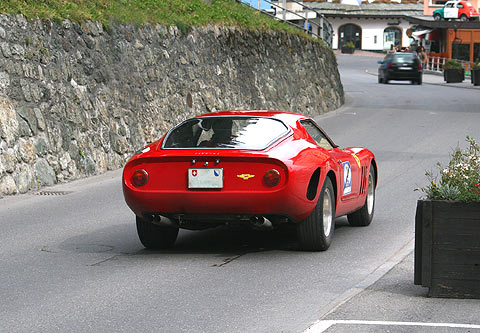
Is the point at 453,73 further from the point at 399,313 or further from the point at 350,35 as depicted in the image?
the point at 350,35

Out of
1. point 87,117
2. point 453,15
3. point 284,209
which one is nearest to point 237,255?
point 284,209

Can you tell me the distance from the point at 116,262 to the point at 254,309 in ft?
7.92

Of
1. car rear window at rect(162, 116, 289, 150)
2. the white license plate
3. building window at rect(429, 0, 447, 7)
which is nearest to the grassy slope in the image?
car rear window at rect(162, 116, 289, 150)

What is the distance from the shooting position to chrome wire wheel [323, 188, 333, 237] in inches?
370

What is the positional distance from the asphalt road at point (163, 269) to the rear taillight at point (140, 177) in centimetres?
71

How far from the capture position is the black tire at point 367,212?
438 inches

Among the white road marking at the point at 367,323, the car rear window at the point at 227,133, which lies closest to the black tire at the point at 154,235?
the car rear window at the point at 227,133

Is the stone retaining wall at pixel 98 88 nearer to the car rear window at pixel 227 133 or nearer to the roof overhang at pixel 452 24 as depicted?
the car rear window at pixel 227 133

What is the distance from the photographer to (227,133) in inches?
371

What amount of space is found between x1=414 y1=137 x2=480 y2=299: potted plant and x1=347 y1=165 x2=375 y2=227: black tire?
12.8 ft

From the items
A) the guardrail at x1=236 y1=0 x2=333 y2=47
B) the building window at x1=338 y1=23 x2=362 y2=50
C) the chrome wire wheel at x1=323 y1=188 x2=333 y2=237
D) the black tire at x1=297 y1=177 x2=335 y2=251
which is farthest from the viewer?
the building window at x1=338 y1=23 x2=362 y2=50

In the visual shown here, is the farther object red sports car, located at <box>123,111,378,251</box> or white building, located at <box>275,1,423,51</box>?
white building, located at <box>275,1,423,51</box>

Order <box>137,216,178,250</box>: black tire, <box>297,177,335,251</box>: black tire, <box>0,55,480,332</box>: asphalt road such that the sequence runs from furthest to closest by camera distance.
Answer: <box>137,216,178,250</box>: black tire, <box>297,177,335,251</box>: black tire, <box>0,55,480,332</box>: asphalt road

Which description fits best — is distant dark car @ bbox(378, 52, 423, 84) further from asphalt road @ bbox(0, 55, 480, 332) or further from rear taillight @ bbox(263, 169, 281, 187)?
rear taillight @ bbox(263, 169, 281, 187)
